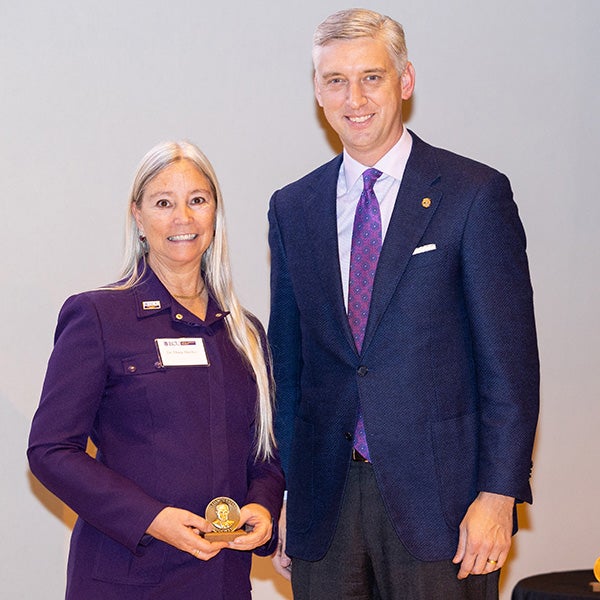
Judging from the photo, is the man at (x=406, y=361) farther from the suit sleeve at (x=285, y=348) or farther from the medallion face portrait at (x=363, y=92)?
the suit sleeve at (x=285, y=348)

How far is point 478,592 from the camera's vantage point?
106 inches

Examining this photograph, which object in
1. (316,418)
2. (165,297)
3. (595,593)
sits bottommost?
(595,593)

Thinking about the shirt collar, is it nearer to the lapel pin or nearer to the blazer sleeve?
the lapel pin

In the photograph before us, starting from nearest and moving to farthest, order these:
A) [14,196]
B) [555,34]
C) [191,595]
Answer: [191,595] → [14,196] → [555,34]

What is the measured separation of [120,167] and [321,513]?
2009 mm

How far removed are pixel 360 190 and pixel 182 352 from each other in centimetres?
68

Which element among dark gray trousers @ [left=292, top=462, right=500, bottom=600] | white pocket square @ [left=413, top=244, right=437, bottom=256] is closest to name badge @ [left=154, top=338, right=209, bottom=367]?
dark gray trousers @ [left=292, top=462, right=500, bottom=600]

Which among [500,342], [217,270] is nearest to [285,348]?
[217,270]

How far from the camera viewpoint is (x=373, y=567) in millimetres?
2738

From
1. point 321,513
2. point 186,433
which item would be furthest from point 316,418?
point 186,433

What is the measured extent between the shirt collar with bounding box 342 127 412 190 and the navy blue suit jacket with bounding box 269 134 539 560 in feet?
0.21

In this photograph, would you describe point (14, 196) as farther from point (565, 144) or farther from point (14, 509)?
point (565, 144)

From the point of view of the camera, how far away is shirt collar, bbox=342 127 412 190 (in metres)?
2.83

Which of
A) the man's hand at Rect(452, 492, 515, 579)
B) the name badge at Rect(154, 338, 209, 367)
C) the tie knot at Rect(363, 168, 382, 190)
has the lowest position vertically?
the man's hand at Rect(452, 492, 515, 579)
